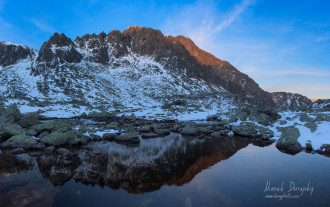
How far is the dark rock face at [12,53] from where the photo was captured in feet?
481

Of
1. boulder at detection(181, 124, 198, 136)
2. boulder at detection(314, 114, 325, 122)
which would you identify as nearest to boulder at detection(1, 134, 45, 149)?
boulder at detection(181, 124, 198, 136)

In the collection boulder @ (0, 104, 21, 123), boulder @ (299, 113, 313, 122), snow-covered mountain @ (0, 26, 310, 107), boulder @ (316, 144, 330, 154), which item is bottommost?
boulder @ (316, 144, 330, 154)

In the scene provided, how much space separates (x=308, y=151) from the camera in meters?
21.5

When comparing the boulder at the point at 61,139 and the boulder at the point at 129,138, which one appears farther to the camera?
the boulder at the point at 129,138

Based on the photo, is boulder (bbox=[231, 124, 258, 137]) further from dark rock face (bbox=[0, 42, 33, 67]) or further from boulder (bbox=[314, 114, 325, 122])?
dark rock face (bbox=[0, 42, 33, 67])

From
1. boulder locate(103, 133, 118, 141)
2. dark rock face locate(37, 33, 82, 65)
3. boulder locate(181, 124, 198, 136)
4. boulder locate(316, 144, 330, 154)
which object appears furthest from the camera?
dark rock face locate(37, 33, 82, 65)

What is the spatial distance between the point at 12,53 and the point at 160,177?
190906 millimetres

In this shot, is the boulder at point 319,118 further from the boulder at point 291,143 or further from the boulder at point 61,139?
the boulder at point 61,139

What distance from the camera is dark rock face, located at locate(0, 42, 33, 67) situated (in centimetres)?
14649

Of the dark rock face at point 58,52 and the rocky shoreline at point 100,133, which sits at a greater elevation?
the dark rock face at point 58,52

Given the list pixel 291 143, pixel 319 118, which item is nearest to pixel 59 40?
pixel 291 143

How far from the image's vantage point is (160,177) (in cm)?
1411

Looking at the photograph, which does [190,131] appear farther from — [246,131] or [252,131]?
[252,131]

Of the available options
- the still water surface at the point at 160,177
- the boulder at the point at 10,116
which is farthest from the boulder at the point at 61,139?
the boulder at the point at 10,116
